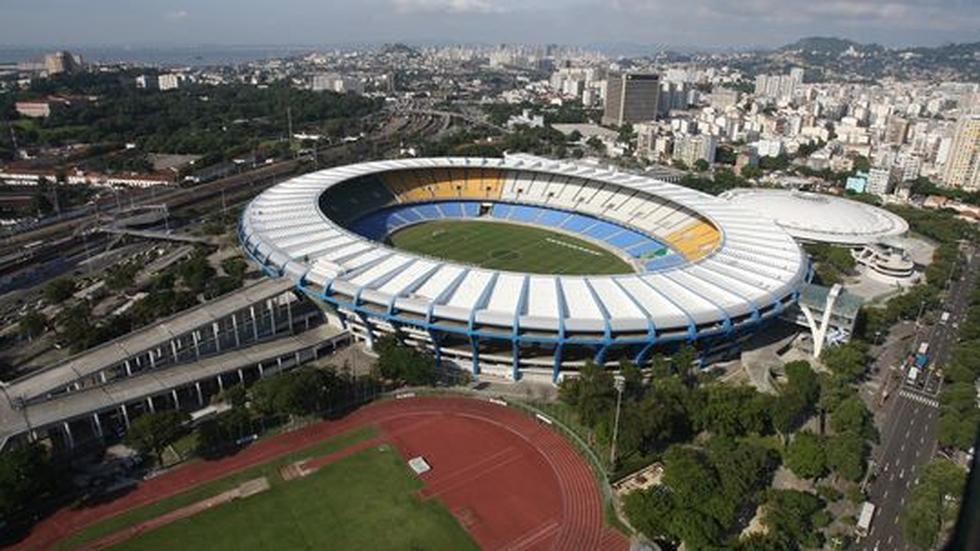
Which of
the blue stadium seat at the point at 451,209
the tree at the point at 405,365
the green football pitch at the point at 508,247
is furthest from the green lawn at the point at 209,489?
the blue stadium seat at the point at 451,209

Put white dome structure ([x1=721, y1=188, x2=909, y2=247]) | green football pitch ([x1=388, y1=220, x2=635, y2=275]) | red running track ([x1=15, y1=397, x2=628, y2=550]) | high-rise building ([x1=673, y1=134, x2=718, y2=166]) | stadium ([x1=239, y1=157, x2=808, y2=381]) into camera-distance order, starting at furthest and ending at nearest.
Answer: high-rise building ([x1=673, y1=134, x2=718, y2=166]), white dome structure ([x1=721, y1=188, x2=909, y2=247]), green football pitch ([x1=388, y1=220, x2=635, y2=275]), stadium ([x1=239, y1=157, x2=808, y2=381]), red running track ([x1=15, y1=397, x2=628, y2=550])

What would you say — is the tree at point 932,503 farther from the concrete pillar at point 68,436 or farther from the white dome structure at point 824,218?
the concrete pillar at point 68,436

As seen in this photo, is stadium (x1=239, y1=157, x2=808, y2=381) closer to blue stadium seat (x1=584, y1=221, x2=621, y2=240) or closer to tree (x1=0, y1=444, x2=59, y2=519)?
blue stadium seat (x1=584, y1=221, x2=621, y2=240)

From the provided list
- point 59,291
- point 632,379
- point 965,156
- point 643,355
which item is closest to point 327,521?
point 632,379

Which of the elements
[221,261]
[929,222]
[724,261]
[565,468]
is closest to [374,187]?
[221,261]

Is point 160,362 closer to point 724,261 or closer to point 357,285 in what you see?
point 357,285

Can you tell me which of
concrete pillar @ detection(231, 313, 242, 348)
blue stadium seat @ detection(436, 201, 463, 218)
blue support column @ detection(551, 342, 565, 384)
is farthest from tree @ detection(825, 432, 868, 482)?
blue stadium seat @ detection(436, 201, 463, 218)
